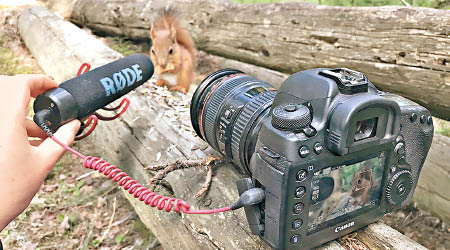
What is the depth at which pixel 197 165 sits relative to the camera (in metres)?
1.52

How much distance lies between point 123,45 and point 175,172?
305 cm

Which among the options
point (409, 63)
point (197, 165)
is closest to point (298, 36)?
point (409, 63)

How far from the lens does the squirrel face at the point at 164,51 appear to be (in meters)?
2.79

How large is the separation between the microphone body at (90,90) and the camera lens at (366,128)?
3.24 ft

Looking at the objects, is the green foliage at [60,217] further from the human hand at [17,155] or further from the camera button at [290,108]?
the camera button at [290,108]

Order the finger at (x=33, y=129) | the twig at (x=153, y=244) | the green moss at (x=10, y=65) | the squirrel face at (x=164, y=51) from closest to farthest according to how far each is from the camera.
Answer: the finger at (x=33, y=129)
the twig at (x=153, y=244)
the squirrel face at (x=164, y=51)
the green moss at (x=10, y=65)

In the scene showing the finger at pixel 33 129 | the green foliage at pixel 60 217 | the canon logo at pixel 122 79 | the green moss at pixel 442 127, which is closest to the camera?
the finger at pixel 33 129

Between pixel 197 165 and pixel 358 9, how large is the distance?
1.44 m

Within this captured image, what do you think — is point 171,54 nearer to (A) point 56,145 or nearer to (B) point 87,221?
(B) point 87,221

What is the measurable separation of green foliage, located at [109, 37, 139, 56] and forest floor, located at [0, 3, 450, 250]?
1967mm

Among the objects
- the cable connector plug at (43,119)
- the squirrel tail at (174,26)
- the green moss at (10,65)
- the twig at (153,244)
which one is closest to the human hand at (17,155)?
the cable connector plug at (43,119)

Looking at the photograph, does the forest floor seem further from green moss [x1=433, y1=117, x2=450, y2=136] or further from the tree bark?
the tree bark

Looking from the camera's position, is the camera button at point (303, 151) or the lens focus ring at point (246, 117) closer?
the camera button at point (303, 151)

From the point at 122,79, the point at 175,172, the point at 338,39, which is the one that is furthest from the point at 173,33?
the point at 175,172
